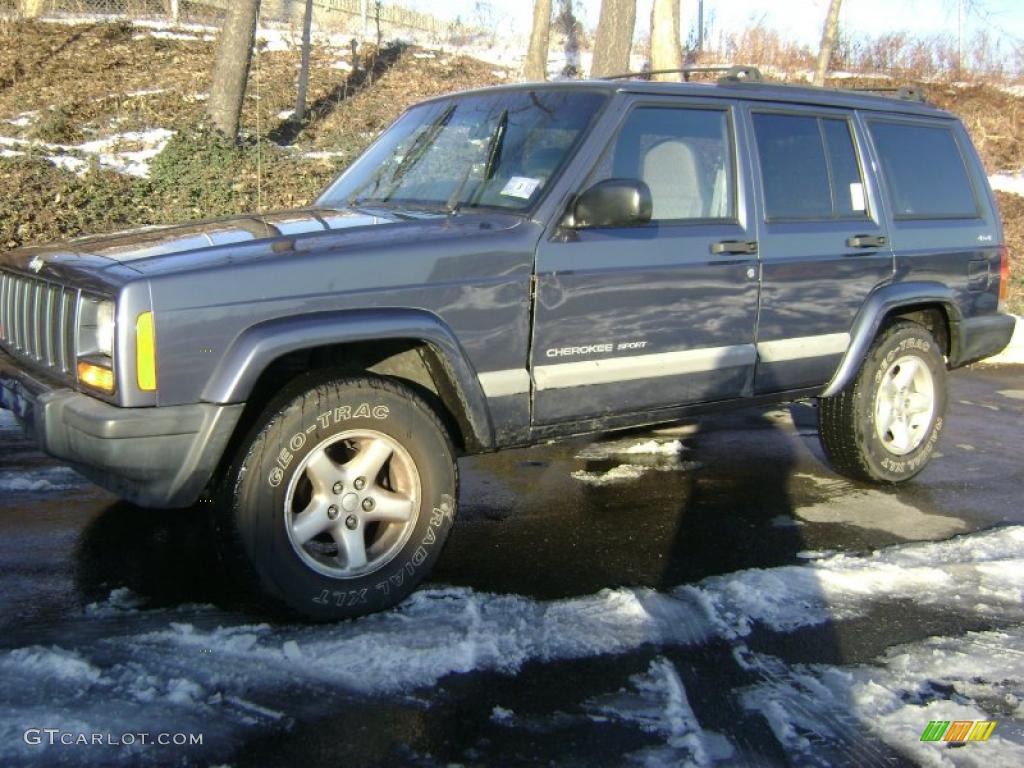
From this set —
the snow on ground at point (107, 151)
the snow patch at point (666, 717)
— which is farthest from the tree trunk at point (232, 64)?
the snow patch at point (666, 717)

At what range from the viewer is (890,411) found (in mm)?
5473

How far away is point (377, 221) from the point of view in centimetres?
392

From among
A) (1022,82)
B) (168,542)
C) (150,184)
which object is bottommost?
(168,542)

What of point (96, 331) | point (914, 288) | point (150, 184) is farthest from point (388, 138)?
point (150, 184)

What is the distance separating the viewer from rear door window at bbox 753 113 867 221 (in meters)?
4.72

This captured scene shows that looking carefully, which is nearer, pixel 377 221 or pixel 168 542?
pixel 377 221

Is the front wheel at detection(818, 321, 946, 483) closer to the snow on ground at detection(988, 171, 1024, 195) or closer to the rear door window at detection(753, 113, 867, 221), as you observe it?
the rear door window at detection(753, 113, 867, 221)

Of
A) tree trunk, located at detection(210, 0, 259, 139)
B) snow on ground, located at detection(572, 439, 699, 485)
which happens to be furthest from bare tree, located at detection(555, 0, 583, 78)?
snow on ground, located at detection(572, 439, 699, 485)

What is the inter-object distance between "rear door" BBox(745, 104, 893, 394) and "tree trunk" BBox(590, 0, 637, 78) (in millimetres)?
9160

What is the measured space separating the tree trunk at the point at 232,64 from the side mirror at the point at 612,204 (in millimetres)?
10569

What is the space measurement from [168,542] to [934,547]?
3.45 metres

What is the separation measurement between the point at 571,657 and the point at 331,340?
1.35 meters

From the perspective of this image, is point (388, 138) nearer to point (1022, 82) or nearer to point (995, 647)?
point (995, 647)

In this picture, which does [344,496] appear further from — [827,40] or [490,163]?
[827,40]
